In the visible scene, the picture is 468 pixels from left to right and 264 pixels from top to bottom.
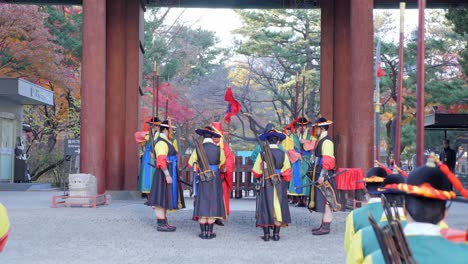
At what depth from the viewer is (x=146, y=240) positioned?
10320 millimetres

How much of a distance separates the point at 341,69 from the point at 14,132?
12.5 metres

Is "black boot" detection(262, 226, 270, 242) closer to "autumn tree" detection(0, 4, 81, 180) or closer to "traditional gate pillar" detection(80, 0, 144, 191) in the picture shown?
"traditional gate pillar" detection(80, 0, 144, 191)

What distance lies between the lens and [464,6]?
59.3ft

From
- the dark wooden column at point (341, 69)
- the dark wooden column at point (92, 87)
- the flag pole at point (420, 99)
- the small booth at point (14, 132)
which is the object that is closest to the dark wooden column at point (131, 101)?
the dark wooden column at point (92, 87)

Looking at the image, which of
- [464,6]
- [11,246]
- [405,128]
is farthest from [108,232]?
[405,128]

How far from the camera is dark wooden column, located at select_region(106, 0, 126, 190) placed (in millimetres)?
16750

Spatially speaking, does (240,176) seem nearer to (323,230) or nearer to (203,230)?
(323,230)

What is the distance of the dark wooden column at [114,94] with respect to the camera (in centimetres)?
1675

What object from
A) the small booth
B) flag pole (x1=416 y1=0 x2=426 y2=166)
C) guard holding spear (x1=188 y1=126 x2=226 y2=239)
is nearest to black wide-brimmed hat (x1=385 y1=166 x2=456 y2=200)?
flag pole (x1=416 y1=0 x2=426 y2=166)

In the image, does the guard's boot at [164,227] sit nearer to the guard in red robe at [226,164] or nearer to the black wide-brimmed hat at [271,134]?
the guard in red robe at [226,164]

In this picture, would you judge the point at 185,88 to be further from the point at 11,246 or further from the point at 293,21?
the point at 11,246

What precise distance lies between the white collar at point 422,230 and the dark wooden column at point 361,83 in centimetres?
1037

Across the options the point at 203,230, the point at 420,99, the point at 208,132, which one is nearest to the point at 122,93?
the point at 208,132

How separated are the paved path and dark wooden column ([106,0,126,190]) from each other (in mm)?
3390
